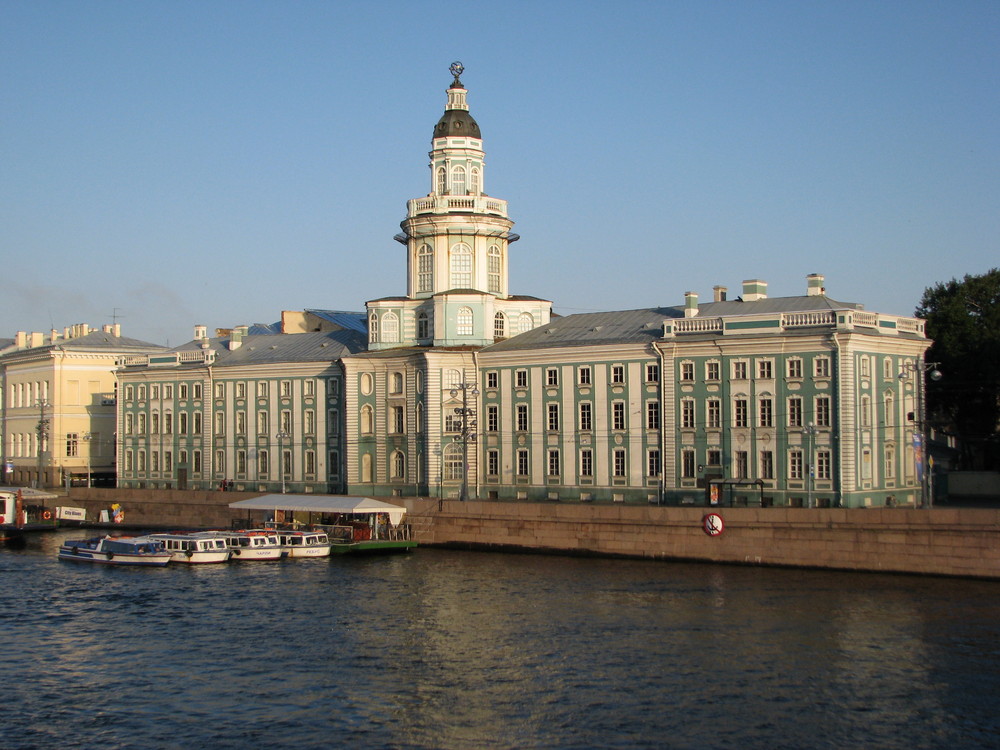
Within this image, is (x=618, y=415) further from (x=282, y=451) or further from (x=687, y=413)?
(x=282, y=451)

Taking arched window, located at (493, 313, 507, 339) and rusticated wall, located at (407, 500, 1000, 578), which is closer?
rusticated wall, located at (407, 500, 1000, 578)

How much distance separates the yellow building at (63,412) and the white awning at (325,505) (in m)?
28.3

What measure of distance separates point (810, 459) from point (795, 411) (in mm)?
2151

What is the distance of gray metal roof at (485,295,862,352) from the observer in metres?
58.9

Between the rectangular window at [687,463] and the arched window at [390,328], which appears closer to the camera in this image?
the rectangular window at [687,463]

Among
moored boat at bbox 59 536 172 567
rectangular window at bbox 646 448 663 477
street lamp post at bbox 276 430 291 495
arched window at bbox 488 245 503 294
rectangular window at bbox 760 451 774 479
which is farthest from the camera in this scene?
street lamp post at bbox 276 430 291 495

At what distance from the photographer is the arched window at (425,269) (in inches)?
2719

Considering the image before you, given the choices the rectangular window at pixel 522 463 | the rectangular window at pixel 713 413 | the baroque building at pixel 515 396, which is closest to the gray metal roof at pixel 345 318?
the baroque building at pixel 515 396

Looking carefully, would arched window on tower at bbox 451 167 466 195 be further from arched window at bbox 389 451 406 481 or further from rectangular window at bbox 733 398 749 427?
rectangular window at bbox 733 398 749 427

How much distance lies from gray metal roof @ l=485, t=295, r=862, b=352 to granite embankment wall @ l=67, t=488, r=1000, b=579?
9.86 metres

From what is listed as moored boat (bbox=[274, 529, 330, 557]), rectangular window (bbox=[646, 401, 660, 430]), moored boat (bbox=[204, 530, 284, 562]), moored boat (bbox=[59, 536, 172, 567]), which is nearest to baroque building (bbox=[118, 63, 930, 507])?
rectangular window (bbox=[646, 401, 660, 430])

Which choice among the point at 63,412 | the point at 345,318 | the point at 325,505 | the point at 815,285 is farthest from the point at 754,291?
the point at 63,412

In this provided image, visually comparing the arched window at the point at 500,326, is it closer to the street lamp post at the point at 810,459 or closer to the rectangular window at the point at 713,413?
the rectangular window at the point at 713,413

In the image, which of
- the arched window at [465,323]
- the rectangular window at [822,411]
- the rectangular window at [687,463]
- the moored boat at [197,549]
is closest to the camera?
the rectangular window at [822,411]
